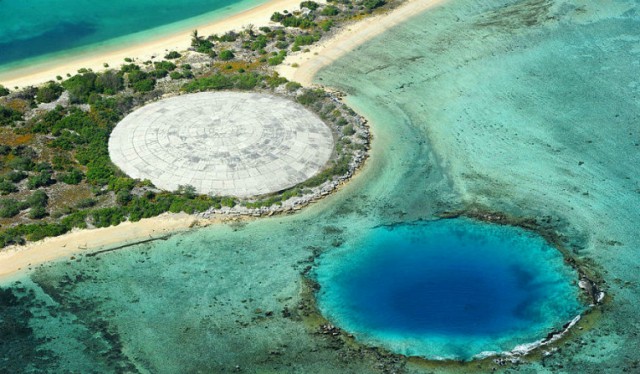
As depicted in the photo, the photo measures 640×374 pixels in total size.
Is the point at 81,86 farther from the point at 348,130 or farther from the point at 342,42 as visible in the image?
the point at 342,42

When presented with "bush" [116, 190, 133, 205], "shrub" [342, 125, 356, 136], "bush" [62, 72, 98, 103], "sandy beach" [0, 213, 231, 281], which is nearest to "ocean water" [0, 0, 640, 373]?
"sandy beach" [0, 213, 231, 281]

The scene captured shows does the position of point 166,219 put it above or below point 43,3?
below

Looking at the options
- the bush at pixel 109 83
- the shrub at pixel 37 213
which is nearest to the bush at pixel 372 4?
the bush at pixel 109 83

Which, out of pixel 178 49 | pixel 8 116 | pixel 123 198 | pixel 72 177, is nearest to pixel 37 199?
pixel 72 177

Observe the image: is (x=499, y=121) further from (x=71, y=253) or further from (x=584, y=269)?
(x=71, y=253)

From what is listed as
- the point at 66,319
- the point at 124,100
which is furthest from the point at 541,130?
the point at 66,319

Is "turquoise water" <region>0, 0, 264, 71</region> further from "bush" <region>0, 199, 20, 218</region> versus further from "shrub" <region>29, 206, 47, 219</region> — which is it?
"shrub" <region>29, 206, 47, 219</region>
